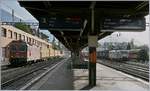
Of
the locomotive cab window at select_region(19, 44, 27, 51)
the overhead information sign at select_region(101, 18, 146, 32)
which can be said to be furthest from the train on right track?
the overhead information sign at select_region(101, 18, 146, 32)

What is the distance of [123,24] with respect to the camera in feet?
58.3

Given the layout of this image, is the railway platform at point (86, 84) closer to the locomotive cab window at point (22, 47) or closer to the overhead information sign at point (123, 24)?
the overhead information sign at point (123, 24)

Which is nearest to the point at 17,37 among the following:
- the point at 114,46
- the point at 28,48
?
the point at 28,48

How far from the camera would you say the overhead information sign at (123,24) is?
17.2 metres

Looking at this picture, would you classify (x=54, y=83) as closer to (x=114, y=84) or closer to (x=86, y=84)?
(x=86, y=84)

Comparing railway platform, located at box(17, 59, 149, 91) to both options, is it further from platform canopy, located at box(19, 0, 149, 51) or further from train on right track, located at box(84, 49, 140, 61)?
train on right track, located at box(84, 49, 140, 61)

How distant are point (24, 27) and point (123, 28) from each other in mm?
83675

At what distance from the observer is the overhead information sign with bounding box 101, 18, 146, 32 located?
56.3ft

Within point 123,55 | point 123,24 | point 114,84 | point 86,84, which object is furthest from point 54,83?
point 123,55

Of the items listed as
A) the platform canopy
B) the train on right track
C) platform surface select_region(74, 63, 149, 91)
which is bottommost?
platform surface select_region(74, 63, 149, 91)

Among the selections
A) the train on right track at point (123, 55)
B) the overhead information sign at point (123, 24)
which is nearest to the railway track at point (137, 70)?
the overhead information sign at point (123, 24)

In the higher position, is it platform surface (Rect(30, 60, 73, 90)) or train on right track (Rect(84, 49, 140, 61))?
train on right track (Rect(84, 49, 140, 61))

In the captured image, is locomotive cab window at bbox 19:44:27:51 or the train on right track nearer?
locomotive cab window at bbox 19:44:27:51

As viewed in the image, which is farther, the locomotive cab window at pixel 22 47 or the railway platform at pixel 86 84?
the locomotive cab window at pixel 22 47
